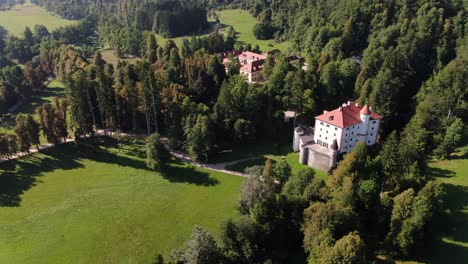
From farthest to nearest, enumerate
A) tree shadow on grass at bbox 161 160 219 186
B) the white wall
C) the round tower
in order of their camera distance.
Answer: the round tower < the white wall < tree shadow on grass at bbox 161 160 219 186

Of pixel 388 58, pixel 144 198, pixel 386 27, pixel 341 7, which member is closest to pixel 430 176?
pixel 388 58

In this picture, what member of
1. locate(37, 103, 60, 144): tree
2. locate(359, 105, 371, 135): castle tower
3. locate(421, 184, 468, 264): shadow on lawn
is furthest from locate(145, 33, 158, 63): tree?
locate(421, 184, 468, 264): shadow on lawn

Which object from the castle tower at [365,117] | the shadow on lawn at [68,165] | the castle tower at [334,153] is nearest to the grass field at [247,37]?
the castle tower at [365,117]

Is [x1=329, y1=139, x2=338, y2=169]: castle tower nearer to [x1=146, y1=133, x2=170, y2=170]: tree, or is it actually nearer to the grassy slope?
the grassy slope

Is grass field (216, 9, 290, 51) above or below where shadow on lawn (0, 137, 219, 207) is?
above

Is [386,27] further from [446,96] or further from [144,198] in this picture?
[144,198]

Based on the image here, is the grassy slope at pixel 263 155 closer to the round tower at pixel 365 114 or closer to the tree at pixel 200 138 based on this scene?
the tree at pixel 200 138
